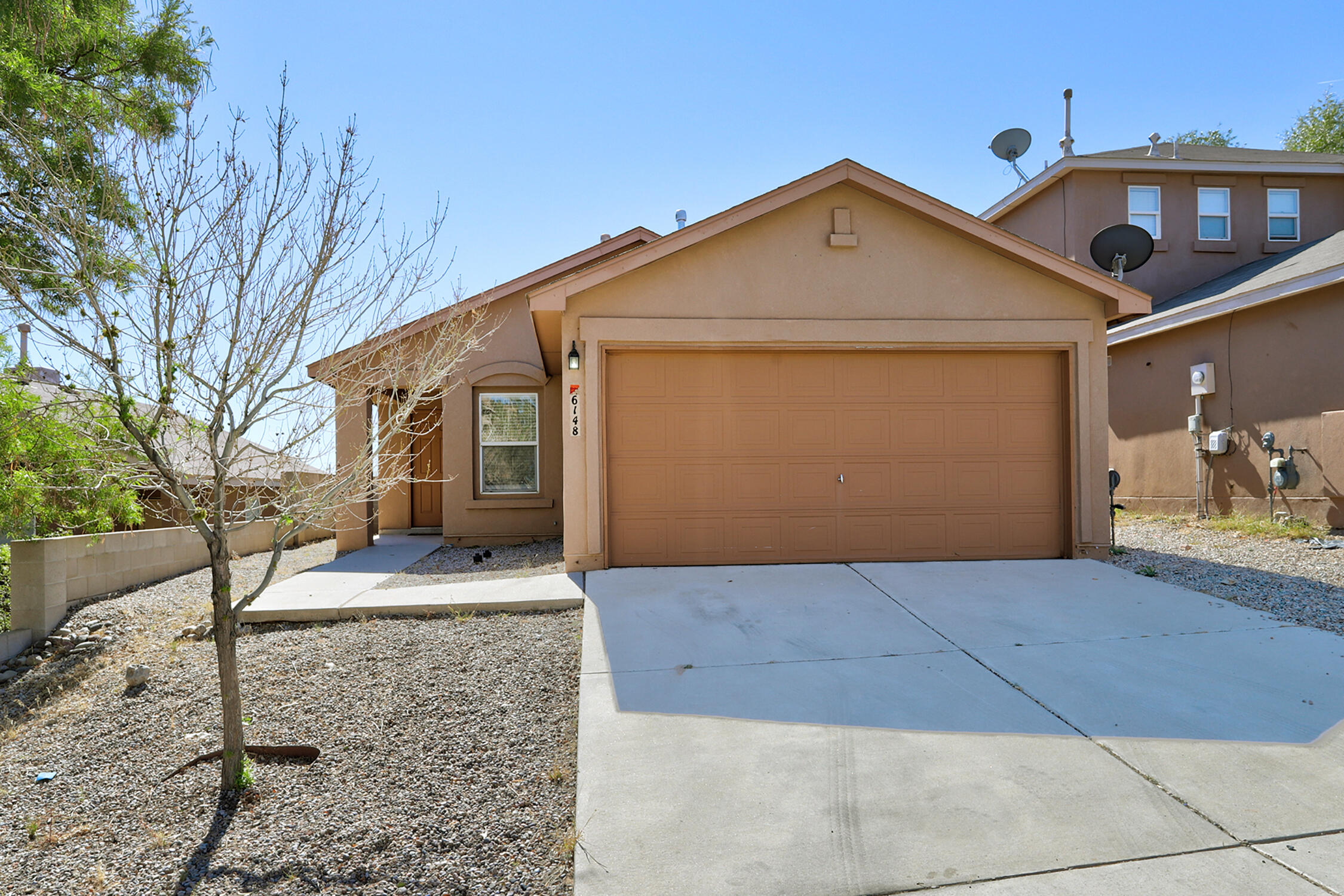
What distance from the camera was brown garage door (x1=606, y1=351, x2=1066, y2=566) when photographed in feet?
25.4

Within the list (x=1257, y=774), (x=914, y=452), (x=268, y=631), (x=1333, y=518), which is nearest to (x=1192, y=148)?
(x=1333, y=518)

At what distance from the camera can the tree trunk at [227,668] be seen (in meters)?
3.38

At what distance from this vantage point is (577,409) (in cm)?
753

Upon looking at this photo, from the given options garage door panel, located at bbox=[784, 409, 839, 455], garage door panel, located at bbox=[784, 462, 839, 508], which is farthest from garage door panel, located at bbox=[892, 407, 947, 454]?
garage door panel, located at bbox=[784, 462, 839, 508]

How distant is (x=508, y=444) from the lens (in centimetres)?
1140

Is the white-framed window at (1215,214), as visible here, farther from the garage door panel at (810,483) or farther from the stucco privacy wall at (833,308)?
the garage door panel at (810,483)

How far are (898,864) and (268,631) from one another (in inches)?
212

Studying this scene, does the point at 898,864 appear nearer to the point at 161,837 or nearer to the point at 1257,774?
the point at 1257,774

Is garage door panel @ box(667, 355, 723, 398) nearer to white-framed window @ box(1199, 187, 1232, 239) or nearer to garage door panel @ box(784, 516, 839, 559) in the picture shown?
garage door panel @ box(784, 516, 839, 559)

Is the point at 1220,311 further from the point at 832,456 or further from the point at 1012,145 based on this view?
the point at 832,456

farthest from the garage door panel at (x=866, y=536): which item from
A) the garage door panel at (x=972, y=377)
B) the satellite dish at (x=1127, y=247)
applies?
the satellite dish at (x=1127, y=247)

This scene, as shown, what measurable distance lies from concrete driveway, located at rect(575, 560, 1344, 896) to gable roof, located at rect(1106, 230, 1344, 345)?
21.9 feet

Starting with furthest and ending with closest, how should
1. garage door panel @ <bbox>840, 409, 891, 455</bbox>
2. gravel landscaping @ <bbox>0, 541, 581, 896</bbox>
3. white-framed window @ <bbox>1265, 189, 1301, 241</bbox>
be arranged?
white-framed window @ <bbox>1265, 189, 1301, 241</bbox> → garage door panel @ <bbox>840, 409, 891, 455</bbox> → gravel landscaping @ <bbox>0, 541, 581, 896</bbox>

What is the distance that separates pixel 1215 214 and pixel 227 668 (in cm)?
1810
